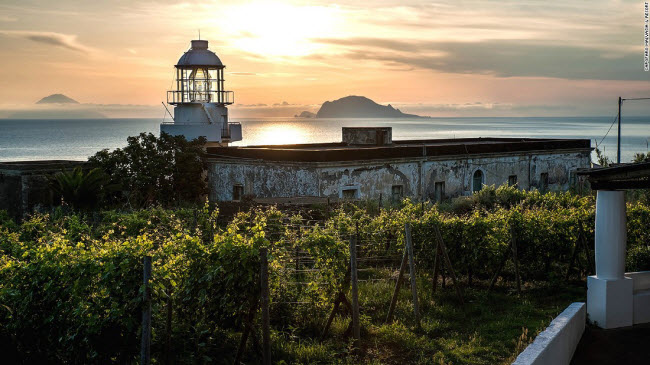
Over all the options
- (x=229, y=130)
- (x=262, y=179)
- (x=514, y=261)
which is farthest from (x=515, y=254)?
(x=229, y=130)

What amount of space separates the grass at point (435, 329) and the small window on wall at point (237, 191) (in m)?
16.3

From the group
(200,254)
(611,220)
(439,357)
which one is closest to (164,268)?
(200,254)

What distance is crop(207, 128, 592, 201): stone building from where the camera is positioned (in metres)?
27.7

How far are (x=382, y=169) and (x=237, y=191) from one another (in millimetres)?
6788

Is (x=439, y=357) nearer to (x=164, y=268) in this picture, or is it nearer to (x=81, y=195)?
(x=164, y=268)

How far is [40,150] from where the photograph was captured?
14288 cm

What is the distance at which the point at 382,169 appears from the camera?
29203 millimetres

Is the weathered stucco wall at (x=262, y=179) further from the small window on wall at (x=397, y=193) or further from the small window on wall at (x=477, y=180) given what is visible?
the small window on wall at (x=477, y=180)

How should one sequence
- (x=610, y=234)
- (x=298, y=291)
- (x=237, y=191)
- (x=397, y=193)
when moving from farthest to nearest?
(x=237, y=191) → (x=397, y=193) → (x=298, y=291) → (x=610, y=234)

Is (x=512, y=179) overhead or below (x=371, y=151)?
below

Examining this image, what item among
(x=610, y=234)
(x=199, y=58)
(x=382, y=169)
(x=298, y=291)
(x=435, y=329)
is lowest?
(x=435, y=329)

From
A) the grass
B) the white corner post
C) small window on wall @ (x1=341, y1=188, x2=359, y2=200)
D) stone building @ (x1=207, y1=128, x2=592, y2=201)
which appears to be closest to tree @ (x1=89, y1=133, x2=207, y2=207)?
Answer: stone building @ (x1=207, y1=128, x2=592, y2=201)

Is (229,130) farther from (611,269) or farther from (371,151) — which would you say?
(611,269)

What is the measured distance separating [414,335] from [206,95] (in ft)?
105
